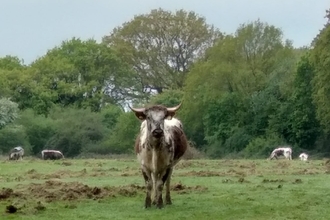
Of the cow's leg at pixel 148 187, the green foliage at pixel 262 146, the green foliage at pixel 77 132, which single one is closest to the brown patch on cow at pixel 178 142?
the cow's leg at pixel 148 187

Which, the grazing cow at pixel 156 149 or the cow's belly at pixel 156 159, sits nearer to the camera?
the grazing cow at pixel 156 149

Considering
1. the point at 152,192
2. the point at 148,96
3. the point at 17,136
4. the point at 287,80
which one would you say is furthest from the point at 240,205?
the point at 148,96

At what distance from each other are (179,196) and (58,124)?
5744cm

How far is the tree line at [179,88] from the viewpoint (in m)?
63.5

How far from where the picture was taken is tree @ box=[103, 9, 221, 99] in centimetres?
8594

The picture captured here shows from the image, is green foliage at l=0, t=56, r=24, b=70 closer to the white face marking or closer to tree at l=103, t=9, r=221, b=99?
tree at l=103, t=9, r=221, b=99

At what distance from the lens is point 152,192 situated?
690 inches

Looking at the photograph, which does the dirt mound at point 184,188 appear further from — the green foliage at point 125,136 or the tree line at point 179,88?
the green foliage at point 125,136

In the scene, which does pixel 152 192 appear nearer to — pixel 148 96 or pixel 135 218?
pixel 135 218

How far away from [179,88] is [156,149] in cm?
6794

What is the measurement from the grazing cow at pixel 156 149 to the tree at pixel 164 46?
6768 centimetres

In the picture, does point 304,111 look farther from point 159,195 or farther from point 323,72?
point 159,195

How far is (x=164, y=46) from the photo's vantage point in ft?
282

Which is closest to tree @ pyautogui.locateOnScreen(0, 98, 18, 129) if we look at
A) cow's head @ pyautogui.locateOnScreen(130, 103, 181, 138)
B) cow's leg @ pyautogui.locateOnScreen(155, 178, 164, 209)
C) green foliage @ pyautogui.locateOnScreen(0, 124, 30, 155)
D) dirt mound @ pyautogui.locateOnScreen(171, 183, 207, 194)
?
green foliage @ pyautogui.locateOnScreen(0, 124, 30, 155)
